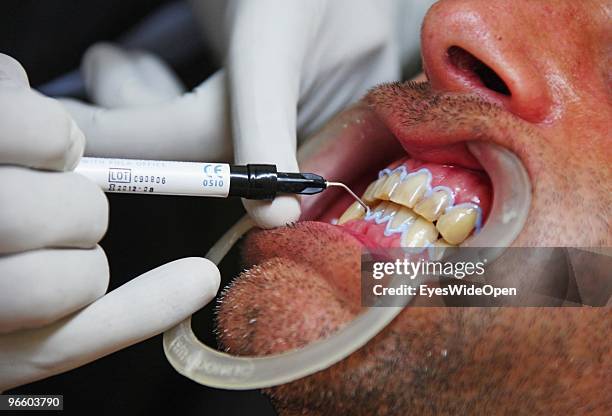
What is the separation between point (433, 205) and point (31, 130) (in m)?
0.47

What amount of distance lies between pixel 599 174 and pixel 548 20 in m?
0.21

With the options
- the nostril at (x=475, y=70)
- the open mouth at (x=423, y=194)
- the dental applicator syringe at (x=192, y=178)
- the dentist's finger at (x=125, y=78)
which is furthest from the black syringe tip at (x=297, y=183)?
the dentist's finger at (x=125, y=78)

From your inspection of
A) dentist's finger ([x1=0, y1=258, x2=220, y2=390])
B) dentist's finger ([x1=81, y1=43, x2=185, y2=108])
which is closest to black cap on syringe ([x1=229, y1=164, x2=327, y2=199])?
dentist's finger ([x1=0, y1=258, x2=220, y2=390])

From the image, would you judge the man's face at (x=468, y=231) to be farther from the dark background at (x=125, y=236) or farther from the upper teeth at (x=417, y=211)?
the dark background at (x=125, y=236)

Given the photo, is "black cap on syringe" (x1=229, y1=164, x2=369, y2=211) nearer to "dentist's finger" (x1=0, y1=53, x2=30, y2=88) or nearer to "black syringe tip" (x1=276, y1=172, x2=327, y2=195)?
"black syringe tip" (x1=276, y1=172, x2=327, y2=195)

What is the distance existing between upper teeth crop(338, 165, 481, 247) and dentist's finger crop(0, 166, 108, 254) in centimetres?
35

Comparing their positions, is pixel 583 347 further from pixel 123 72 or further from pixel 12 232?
pixel 123 72

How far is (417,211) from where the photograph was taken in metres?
0.90

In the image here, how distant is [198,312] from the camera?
823 mm

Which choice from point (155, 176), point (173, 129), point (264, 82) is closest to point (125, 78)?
point (173, 129)

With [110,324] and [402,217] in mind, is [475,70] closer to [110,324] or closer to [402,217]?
[402,217]

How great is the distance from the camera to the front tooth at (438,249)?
0.84 m

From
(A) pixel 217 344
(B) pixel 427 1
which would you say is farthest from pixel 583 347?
(B) pixel 427 1

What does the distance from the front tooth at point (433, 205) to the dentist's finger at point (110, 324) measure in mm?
285
